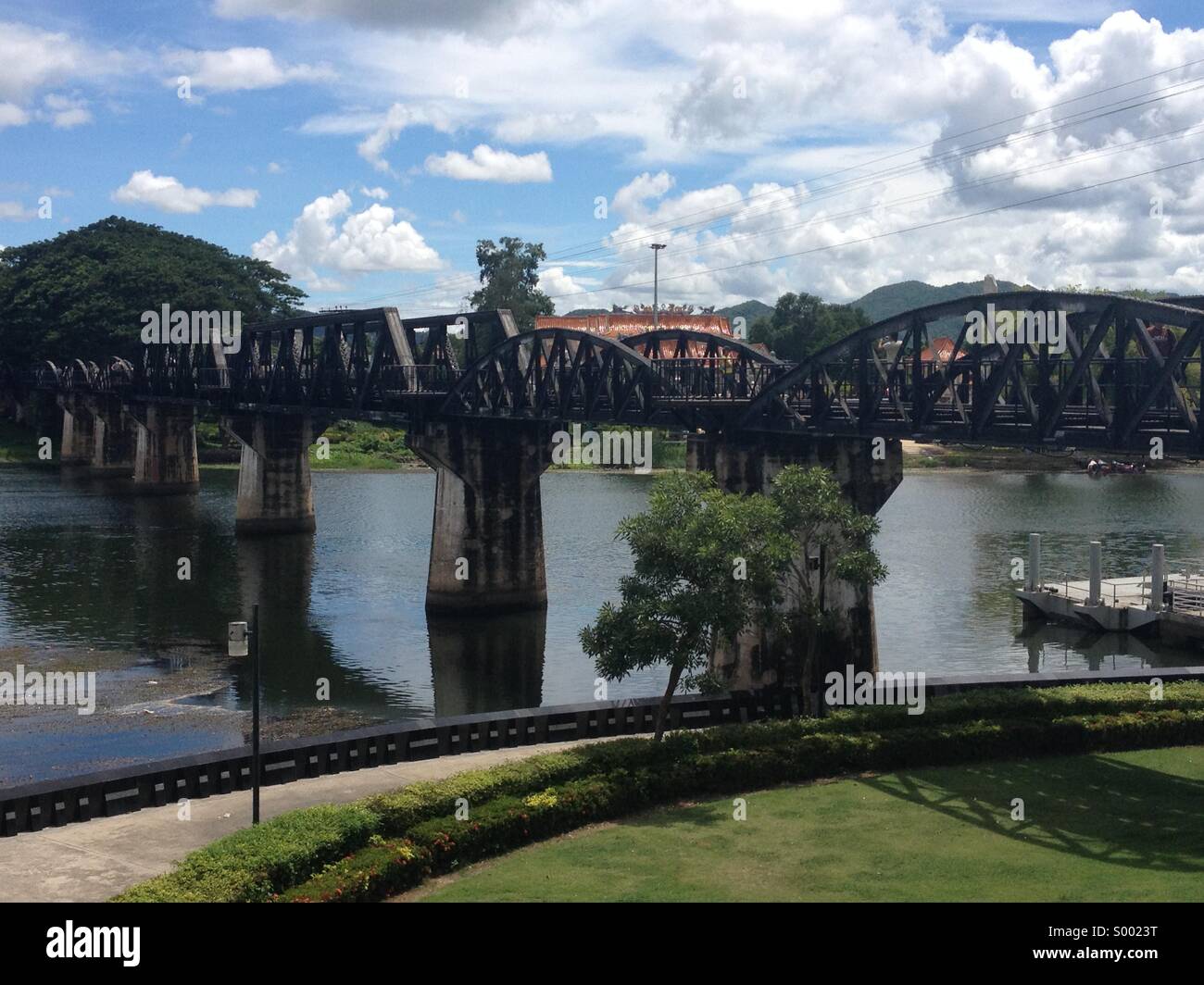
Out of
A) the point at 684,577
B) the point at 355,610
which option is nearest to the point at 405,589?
the point at 355,610

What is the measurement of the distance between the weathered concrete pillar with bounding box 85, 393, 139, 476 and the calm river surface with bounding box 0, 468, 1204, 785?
29.0m

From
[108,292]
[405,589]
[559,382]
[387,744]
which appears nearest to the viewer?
[387,744]

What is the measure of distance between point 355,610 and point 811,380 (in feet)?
113

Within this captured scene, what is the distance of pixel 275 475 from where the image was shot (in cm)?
10381

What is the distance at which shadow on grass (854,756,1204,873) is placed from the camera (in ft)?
89.8

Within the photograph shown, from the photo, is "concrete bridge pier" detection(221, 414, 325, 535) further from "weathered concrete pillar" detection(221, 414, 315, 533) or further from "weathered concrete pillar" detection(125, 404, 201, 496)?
"weathered concrete pillar" detection(125, 404, 201, 496)

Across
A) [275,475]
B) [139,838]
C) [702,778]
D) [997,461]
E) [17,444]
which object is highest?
[17,444]

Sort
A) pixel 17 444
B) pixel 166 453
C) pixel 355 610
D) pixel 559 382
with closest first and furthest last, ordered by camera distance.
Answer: pixel 559 382 < pixel 355 610 < pixel 166 453 < pixel 17 444

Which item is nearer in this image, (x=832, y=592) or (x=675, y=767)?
(x=675, y=767)

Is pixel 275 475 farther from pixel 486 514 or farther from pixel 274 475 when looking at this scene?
pixel 486 514

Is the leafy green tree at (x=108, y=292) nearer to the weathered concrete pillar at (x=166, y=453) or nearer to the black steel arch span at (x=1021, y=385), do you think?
Result: the weathered concrete pillar at (x=166, y=453)

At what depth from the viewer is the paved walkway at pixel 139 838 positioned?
80.2 feet
